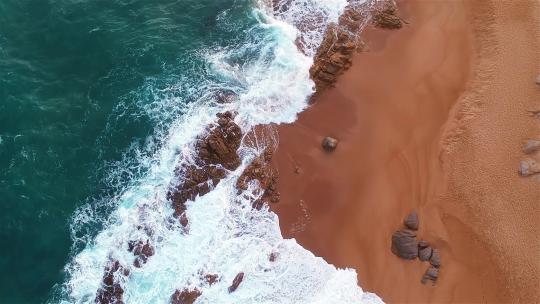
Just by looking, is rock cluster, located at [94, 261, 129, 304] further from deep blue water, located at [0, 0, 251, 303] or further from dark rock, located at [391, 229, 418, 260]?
dark rock, located at [391, 229, 418, 260]

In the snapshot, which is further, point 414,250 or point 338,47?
point 338,47

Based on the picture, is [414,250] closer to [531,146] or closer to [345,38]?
[531,146]

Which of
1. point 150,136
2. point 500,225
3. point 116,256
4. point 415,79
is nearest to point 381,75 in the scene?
point 415,79

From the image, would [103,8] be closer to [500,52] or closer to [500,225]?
[500,52]

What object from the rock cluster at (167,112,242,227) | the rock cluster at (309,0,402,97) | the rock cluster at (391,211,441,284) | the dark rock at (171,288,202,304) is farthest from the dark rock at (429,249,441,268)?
the dark rock at (171,288,202,304)

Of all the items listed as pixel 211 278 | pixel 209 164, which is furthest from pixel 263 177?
pixel 211 278

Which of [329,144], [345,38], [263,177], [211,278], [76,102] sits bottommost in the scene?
[211,278]

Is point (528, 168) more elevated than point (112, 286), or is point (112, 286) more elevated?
point (528, 168)

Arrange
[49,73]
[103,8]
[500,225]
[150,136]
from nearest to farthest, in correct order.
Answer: [500,225]
[150,136]
[49,73]
[103,8]
